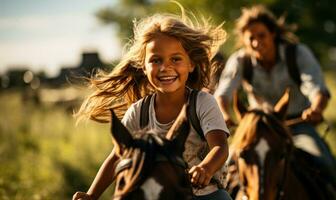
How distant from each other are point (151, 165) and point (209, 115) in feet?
3.11

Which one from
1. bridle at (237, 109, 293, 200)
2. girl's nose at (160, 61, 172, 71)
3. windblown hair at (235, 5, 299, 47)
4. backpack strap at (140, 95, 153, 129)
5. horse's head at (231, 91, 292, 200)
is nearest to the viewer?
girl's nose at (160, 61, 172, 71)

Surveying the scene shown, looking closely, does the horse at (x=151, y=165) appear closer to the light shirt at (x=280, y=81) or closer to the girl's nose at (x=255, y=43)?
the light shirt at (x=280, y=81)

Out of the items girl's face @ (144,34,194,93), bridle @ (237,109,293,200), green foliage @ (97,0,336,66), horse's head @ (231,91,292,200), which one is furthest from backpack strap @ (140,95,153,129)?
green foliage @ (97,0,336,66)

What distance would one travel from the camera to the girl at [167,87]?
420 cm

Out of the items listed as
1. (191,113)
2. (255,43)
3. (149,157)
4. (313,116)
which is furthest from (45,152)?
(149,157)

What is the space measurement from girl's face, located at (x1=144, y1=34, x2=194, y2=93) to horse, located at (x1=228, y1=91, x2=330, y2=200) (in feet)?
4.37

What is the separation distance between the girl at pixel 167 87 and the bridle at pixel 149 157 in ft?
0.78

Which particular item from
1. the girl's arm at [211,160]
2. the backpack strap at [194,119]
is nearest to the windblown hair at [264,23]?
the backpack strap at [194,119]

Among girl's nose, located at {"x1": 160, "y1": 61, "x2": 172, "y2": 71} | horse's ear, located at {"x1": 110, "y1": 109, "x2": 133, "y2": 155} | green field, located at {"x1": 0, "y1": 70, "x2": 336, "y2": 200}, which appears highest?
girl's nose, located at {"x1": 160, "y1": 61, "x2": 172, "y2": 71}

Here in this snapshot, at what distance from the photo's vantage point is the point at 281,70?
7340 mm

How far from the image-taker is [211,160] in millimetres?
3873

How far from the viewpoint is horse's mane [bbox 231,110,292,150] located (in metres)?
5.62

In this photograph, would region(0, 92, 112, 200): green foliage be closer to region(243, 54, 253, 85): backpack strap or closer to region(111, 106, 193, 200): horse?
region(243, 54, 253, 85): backpack strap

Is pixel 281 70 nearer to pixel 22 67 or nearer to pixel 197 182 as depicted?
pixel 197 182
